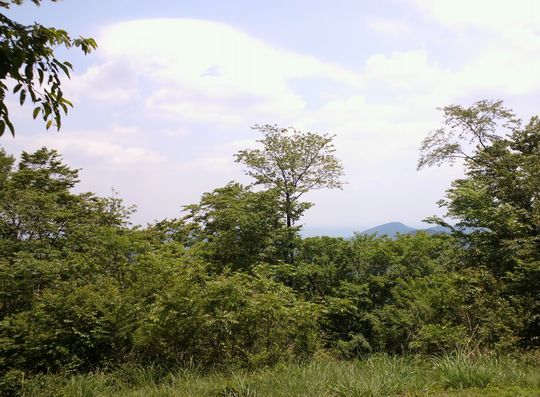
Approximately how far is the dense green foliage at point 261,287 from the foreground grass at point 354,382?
128cm

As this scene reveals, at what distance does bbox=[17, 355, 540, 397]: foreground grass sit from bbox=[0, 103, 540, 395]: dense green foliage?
128 centimetres

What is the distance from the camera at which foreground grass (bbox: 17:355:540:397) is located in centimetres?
475

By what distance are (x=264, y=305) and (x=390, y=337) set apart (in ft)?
18.9

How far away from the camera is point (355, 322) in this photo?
13094 millimetres

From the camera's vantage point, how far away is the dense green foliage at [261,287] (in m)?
8.11

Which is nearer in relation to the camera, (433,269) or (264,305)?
(264,305)

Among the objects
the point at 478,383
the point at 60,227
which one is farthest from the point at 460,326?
the point at 60,227

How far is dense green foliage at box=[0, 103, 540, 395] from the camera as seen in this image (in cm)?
811

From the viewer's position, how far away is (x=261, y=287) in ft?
28.6

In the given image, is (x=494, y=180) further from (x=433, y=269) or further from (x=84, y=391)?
(x=84, y=391)

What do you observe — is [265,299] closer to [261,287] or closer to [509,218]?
[261,287]

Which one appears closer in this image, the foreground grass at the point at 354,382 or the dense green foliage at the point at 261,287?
the foreground grass at the point at 354,382

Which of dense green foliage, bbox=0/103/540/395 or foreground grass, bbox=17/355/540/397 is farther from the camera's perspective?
dense green foliage, bbox=0/103/540/395

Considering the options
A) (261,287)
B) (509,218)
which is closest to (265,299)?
(261,287)
